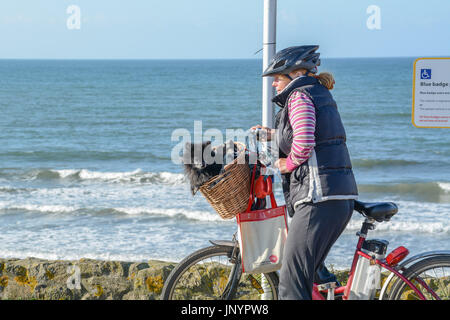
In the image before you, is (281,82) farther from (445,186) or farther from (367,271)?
(445,186)

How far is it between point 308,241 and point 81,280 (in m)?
2.12

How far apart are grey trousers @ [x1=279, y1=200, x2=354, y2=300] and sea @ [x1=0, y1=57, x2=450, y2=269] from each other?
3.88ft

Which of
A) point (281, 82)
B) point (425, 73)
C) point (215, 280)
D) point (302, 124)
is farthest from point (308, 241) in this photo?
point (425, 73)

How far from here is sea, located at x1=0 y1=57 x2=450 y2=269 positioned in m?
9.92

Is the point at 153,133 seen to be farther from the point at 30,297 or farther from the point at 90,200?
the point at 30,297

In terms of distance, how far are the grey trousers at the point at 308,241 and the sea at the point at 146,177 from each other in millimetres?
1183

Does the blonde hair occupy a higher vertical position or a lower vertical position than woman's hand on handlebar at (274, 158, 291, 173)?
higher

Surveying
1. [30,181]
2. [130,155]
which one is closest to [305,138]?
[30,181]

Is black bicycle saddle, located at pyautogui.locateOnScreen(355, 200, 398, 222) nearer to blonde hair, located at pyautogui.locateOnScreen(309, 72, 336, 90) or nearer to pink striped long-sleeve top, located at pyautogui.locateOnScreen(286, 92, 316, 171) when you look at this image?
pink striped long-sleeve top, located at pyautogui.locateOnScreen(286, 92, 316, 171)

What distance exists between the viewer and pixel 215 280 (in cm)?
385

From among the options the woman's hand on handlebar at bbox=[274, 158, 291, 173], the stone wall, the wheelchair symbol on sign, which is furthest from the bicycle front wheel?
the stone wall

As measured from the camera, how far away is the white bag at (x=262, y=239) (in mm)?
3219

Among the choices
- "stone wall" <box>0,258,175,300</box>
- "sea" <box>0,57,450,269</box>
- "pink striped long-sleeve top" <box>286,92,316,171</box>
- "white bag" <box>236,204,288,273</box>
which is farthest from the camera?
"sea" <box>0,57,450,269</box>

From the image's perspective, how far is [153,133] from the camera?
29.4 metres
